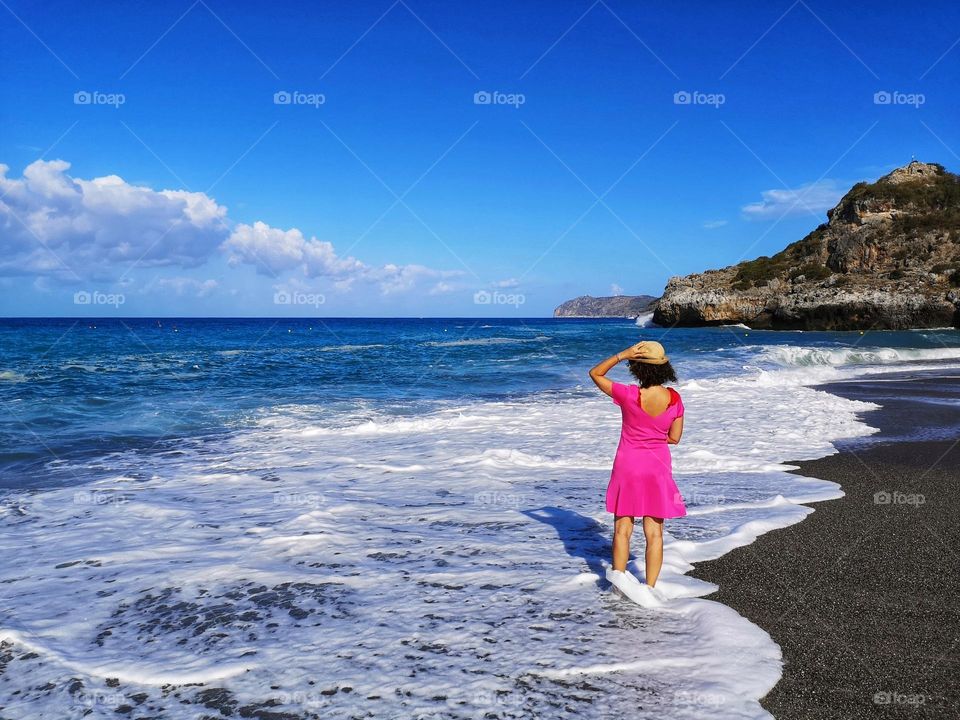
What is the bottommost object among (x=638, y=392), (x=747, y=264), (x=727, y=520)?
(x=727, y=520)

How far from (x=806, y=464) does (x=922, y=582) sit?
4.64m

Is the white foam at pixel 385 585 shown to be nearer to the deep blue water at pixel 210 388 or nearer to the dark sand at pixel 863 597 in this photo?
the dark sand at pixel 863 597

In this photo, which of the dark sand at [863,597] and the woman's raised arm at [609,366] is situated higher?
the woman's raised arm at [609,366]

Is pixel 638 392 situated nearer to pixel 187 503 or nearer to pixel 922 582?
pixel 922 582

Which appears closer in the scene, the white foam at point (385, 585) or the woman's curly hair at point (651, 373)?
the white foam at point (385, 585)

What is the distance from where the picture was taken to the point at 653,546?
4.53 meters

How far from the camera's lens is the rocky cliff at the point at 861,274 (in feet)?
198

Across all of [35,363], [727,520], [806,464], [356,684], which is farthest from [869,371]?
[35,363]

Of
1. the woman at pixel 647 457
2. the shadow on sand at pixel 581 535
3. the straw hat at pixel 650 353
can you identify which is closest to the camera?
the straw hat at pixel 650 353

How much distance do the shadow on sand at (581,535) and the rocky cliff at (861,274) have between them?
210 ft

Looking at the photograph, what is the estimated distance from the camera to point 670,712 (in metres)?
3.16

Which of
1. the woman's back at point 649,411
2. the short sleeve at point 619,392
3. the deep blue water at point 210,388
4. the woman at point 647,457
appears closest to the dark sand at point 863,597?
the woman at point 647,457

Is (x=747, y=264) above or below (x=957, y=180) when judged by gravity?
below

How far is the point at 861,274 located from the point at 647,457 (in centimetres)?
7736
